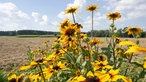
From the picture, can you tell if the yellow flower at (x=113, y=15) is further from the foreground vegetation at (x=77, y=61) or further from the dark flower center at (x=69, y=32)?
the dark flower center at (x=69, y=32)

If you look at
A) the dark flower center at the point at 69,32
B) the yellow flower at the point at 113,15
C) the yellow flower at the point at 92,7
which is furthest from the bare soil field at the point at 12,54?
the dark flower center at the point at 69,32

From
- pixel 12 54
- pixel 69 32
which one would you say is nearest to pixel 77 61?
pixel 69 32

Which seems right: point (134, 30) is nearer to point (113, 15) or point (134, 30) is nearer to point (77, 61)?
point (113, 15)

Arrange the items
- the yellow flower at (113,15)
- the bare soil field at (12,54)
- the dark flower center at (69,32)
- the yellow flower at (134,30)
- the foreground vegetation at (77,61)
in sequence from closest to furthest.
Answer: the foreground vegetation at (77,61) → the dark flower center at (69,32) → the yellow flower at (134,30) → the yellow flower at (113,15) → the bare soil field at (12,54)

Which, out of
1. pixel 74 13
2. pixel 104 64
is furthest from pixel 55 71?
pixel 74 13

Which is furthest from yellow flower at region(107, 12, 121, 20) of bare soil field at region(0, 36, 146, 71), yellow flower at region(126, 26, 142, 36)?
bare soil field at region(0, 36, 146, 71)

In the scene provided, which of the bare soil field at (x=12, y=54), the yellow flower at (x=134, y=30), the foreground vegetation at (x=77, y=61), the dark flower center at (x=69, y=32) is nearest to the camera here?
the foreground vegetation at (x=77, y=61)

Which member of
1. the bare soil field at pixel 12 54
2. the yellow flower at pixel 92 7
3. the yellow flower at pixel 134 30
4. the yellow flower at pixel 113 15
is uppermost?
the yellow flower at pixel 92 7

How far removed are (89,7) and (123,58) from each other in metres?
1.30

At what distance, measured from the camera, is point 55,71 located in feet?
6.89

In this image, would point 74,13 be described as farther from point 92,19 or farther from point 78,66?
point 78,66

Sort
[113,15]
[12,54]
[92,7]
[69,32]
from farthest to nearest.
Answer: [12,54] → [92,7] → [113,15] → [69,32]

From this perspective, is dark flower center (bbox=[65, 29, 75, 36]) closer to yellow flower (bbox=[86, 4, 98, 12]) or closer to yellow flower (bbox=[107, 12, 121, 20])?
yellow flower (bbox=[107, 12, 121, 20])

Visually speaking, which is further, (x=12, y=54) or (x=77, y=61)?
(x=12, y=54)
